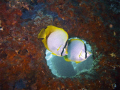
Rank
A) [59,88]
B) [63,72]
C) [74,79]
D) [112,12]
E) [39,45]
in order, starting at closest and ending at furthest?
[59,88], [74,79], [39,45], [112,12], [63,72]

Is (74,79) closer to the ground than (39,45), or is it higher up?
closer to the ground

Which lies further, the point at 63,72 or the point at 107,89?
the point at 63,72

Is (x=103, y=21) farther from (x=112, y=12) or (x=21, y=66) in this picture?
(x=21, y=66)

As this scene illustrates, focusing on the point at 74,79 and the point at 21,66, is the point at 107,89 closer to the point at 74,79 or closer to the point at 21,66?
the point at 74,79

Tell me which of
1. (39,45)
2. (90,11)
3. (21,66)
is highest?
(90,11)

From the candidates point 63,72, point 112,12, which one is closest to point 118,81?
point 112,12

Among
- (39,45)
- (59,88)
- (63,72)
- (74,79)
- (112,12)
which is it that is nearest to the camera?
(59,88)
